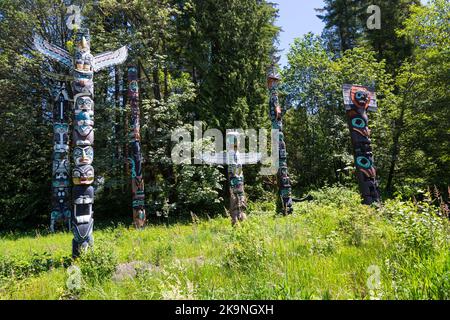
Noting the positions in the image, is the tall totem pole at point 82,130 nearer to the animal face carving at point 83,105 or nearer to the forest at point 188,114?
the animal face carving at point 83,105

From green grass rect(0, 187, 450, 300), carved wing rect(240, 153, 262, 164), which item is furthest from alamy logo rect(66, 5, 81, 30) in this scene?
carved wing rect(240, 153, 262, 164)

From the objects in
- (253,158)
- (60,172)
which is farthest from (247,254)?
(253,158)

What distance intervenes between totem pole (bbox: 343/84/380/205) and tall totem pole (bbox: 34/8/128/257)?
6.76m

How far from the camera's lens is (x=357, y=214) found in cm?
563

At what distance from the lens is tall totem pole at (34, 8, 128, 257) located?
249 inches

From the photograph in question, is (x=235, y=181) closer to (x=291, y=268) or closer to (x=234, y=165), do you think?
(x=234, y=165)

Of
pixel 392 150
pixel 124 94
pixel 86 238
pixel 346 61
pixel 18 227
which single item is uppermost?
pixel 346 61

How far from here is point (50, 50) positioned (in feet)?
23.6

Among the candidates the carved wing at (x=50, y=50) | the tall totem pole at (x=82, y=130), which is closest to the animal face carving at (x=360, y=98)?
the tall totem pole at (x=82, y=130)

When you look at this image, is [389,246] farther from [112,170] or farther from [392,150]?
[392,150]

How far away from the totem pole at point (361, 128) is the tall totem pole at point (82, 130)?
676 centimetres

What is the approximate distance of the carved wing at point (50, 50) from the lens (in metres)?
7.06

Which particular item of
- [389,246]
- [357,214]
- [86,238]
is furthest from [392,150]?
[86,238]
